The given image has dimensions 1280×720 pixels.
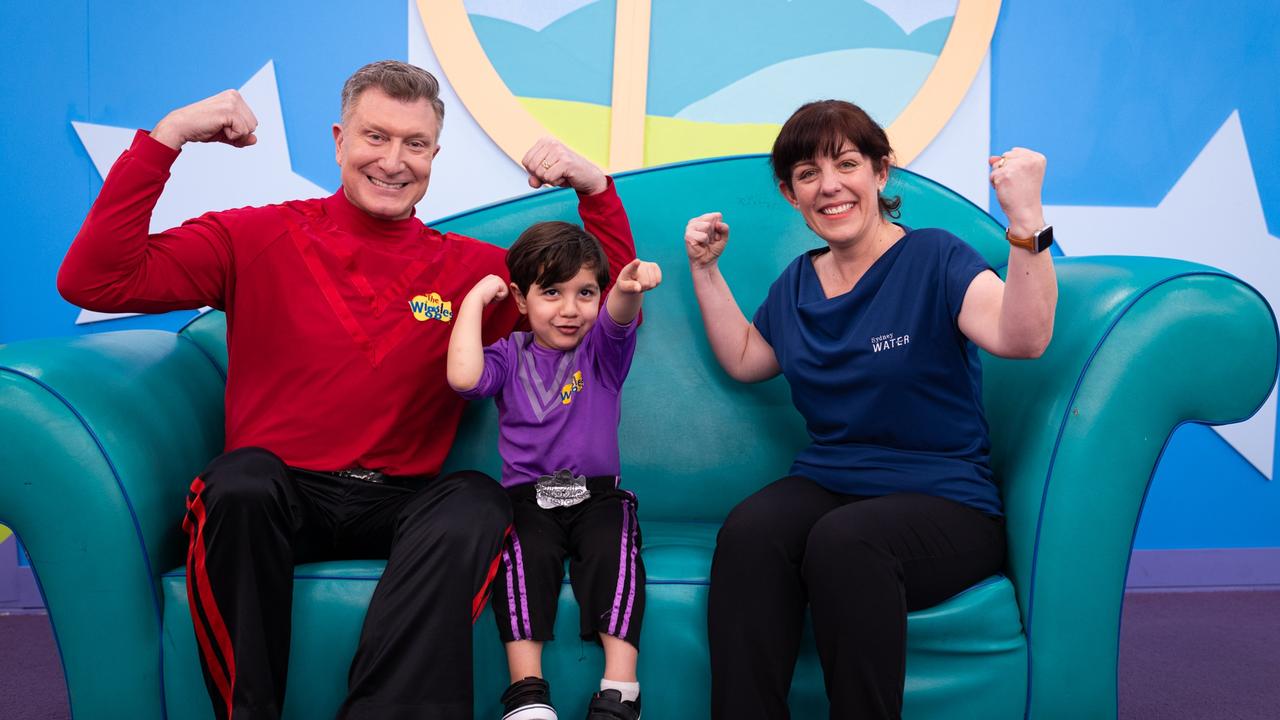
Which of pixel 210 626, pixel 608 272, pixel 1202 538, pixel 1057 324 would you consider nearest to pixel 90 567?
pixel 210 626

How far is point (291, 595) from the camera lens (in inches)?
47.6

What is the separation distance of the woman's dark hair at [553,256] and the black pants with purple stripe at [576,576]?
0.38m

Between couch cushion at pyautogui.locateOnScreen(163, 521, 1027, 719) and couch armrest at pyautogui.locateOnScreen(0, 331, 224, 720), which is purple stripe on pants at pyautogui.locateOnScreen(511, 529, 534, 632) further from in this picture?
couch armrest at pyautogui.locateOnScreen(0, 331, 224, 720)

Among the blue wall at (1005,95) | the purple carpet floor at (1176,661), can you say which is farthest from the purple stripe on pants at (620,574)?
the blue wall at (1005,95)

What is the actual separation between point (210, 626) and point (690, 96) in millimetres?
1706

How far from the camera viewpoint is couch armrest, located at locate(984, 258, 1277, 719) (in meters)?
1.23

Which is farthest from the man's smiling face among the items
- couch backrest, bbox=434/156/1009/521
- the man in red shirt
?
couch backrest, bbox=434/156/1009/521

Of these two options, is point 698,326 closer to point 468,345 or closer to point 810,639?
point 468,345

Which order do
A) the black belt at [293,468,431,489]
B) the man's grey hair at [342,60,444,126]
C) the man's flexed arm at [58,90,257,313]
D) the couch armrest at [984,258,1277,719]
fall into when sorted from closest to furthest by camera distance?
1. the couch armrest at [984,258,1277,719]
2. the man's flexed arm at [58,90,257,313]
3. the black belt at [293,468,431,489]
4. the man's grey hair at [342,60,444,126]

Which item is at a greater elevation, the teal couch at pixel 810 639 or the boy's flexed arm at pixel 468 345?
the boy's flexed arm at pixel 468 345

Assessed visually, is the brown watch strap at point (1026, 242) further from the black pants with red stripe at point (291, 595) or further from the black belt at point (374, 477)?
the black belt at point (374, 477)

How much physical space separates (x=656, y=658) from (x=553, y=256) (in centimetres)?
63

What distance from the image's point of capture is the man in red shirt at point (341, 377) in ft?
3.81

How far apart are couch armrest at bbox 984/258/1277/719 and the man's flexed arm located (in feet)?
4.16
